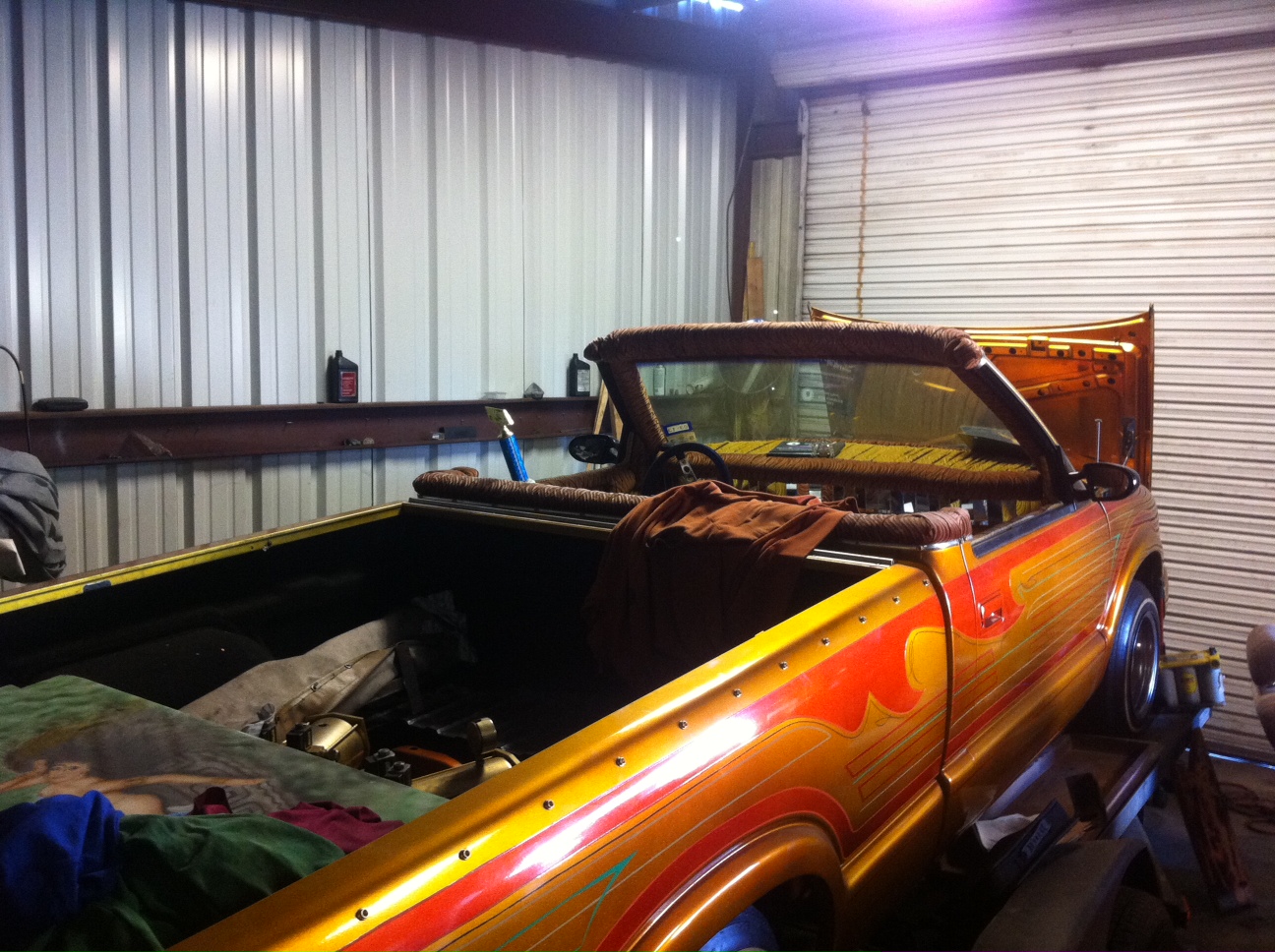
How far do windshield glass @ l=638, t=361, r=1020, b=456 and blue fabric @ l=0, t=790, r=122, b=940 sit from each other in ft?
7.73

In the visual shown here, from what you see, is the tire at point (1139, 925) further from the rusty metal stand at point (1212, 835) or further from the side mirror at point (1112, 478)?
the rusty metal stand at point (1212, 835)

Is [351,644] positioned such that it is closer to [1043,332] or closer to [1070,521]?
[1070,521]

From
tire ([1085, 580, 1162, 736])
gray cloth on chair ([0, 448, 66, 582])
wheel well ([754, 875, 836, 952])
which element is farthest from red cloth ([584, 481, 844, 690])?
gray cloth on chair ([0, 448, 66, 582])

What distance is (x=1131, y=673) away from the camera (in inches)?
129

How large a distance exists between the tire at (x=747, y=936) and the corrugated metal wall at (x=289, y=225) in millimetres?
3510

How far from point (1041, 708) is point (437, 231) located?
3.89 m

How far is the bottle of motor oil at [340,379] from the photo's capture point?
4676 millimetres

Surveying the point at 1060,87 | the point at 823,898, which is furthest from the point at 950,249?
the point at 823,898

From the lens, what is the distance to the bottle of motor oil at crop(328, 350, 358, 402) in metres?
4.68

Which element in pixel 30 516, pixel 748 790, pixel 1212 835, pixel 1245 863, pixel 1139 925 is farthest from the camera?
pixel 1245 863

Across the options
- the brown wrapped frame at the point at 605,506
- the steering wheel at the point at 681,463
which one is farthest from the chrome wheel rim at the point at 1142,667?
the steering wheel at the point at 681,463

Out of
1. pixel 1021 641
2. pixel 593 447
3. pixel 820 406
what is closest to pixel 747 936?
pixel 1021 641

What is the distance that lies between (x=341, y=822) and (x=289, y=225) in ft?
12.6

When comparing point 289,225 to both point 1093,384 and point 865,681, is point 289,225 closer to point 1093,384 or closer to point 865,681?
point 1093,384
